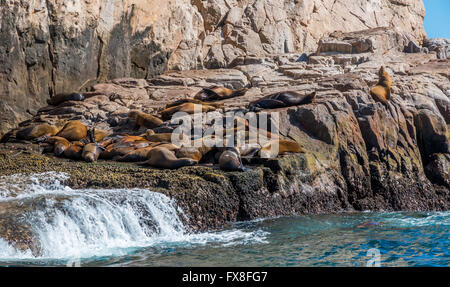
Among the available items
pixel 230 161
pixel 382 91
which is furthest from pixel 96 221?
pixel 382 91

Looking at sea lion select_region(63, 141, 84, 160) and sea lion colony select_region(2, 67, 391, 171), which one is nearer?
sea lion colony select_region(2, 67, 391, 171)

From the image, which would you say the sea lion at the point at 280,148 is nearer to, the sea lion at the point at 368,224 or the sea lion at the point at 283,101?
the sea lion at the point at 368,224

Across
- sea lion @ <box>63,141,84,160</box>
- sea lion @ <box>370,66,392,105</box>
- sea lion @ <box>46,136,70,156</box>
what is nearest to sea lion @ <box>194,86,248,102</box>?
sea lion @ <box>370,66,392,105</box>

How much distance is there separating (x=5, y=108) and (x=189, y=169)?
7078 mm

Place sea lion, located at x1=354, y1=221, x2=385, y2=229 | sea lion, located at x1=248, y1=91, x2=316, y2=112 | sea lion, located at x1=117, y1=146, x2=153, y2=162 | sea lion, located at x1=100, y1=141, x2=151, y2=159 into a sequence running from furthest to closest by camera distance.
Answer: sea lion, located at x1=248, y1=91, x2=316, y2=112
sea lion, located at x1=100, y1=141, x2=151, y2=159
sea lion, located at x1=117, y1=146, x2=153, y2=162
sea lion, located at x1=354, y1=221, x2=385, y2=229

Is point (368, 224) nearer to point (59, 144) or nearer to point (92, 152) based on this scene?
point (92, 152)

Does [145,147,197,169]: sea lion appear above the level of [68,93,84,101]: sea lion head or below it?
below

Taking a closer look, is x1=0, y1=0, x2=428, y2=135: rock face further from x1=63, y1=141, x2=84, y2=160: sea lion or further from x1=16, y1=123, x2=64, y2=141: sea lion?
x1=63, y1=141, x2=84, y2=160: sea lion

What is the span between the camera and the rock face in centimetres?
1356

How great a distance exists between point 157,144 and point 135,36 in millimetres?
8712

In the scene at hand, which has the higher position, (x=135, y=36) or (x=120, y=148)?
(x=135, y=36)

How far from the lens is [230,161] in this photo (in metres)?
8.62

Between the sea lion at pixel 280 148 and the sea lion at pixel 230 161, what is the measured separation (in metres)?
0.74

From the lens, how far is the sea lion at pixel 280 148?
937 cm
